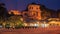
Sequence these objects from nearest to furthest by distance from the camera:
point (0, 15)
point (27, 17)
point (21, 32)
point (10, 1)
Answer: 1. point (21, 32)
2. point (0, 15)
3. point (10, 1)
4. point (27, 17)

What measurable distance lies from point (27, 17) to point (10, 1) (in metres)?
2.36

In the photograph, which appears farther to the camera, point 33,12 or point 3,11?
point 33,12

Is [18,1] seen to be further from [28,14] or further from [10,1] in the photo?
[28,14]

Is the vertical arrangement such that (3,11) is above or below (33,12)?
above

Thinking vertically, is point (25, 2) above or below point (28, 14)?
above

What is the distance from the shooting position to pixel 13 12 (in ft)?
57.0

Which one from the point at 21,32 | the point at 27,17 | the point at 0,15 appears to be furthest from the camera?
the point at 27,17

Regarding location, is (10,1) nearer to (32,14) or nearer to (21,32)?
(32,14)

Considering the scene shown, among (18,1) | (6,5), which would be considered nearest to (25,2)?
(18,1)

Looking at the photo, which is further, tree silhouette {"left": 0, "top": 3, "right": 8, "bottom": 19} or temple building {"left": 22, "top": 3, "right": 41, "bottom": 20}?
temple building {"left": 22, "top": 3, "right": 41, "bottom": 20}

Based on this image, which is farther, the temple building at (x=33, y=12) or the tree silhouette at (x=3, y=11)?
the temple building at (x=33, y=12)

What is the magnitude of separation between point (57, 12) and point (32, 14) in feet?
7.98

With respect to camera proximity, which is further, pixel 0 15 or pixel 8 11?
pixel 8 11

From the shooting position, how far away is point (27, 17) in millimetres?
17047
